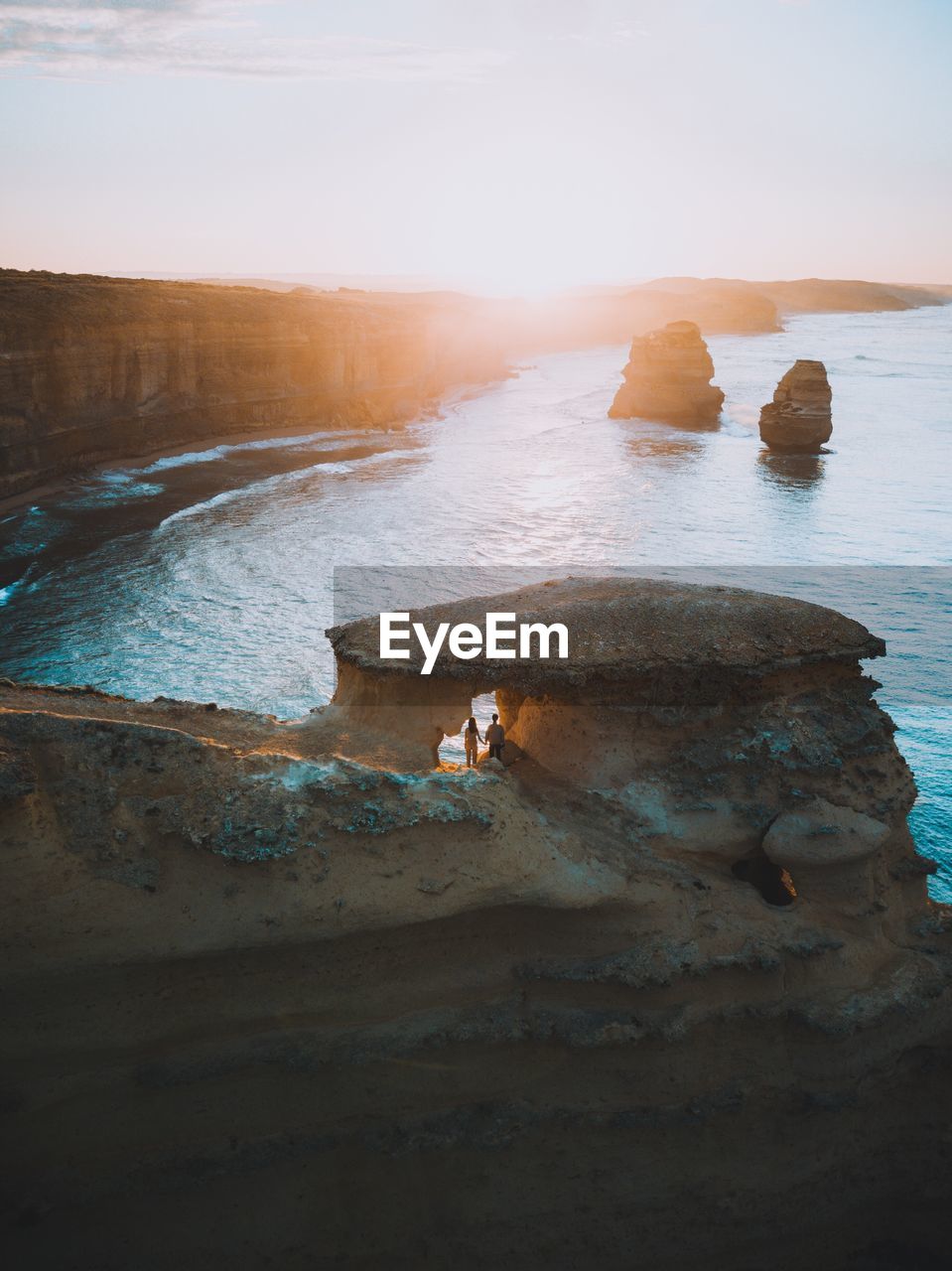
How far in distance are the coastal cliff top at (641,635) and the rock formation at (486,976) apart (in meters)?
0.05

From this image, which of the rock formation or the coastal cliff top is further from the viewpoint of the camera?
the coastal cliff top

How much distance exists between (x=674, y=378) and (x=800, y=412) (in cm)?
1274

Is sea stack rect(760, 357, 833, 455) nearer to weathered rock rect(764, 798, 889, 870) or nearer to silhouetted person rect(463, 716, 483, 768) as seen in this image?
silhouetted person rect(463, 716, 483, 768)

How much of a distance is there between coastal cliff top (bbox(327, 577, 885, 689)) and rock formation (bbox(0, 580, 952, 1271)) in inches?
1.8

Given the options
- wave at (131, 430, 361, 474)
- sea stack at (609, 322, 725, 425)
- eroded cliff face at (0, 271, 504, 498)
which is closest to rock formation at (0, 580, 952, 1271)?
eroded cliff face at (0, 271, 504, 498)

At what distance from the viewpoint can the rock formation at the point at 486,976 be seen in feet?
25.5

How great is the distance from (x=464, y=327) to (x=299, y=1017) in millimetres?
81563

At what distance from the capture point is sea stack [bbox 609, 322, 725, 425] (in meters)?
59.8

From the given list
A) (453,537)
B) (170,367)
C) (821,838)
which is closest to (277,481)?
(170,367)

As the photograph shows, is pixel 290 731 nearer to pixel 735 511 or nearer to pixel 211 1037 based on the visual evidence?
pixel 211 1037

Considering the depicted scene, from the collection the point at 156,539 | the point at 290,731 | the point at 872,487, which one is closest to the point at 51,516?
the point at 156,539

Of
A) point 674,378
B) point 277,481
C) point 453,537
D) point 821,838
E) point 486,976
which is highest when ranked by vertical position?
point 674,378

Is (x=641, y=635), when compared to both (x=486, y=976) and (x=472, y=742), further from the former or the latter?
(x=486, y=976)

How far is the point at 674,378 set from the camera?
60.6 meters
